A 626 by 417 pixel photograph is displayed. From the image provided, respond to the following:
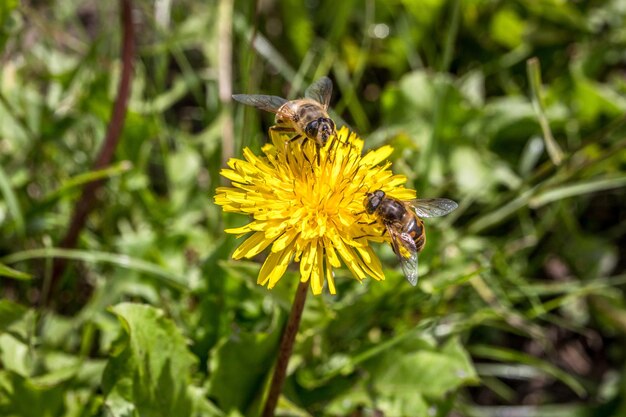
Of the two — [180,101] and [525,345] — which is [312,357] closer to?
[525,345]

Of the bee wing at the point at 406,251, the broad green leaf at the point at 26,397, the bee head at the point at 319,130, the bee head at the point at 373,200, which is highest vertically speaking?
the bee head at the point at 319,130

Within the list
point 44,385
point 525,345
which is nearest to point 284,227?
point 44,385

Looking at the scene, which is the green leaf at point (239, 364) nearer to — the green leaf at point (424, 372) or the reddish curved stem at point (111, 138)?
the green leaf at point (424, 372)

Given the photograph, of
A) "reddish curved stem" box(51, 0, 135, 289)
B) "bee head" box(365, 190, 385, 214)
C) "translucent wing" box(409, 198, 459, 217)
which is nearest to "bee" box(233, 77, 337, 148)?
"bee head" box(365, 190, 385, 214)

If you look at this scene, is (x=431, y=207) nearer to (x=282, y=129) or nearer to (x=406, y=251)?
(x=406, y=251)

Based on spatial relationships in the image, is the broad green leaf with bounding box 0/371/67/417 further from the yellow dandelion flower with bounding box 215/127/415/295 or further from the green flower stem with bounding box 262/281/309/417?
the yellow dandelion flower with bounding box 215/127/415/295

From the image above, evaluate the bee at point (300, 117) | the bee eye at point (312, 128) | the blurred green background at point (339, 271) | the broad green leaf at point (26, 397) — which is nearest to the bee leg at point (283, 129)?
the bee at point (300, 117)
